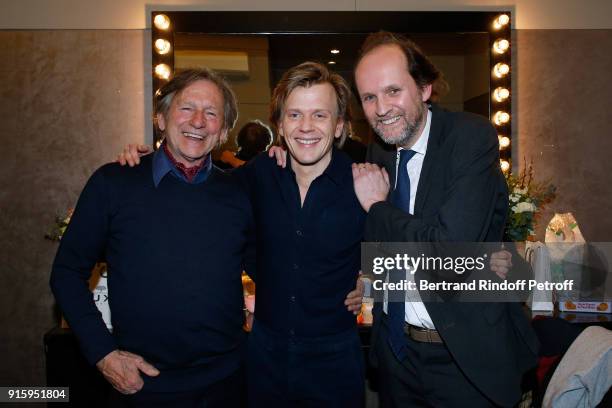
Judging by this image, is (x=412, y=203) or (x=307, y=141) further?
(x=307, y=141)

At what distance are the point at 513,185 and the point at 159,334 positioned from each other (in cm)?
228

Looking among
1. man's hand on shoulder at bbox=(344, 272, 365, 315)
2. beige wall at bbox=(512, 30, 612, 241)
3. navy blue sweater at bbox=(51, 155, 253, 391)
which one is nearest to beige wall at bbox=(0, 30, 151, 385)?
navy blue sweater at bbox=(51, 155, 253, 391)

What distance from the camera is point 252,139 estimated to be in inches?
125

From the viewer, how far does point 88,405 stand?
252 cm

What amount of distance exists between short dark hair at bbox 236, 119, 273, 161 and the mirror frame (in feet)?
2.08

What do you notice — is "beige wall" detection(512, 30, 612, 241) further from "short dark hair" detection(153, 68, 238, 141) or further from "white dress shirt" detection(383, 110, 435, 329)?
"short dark hair" detection(153, 68, 238, 141)

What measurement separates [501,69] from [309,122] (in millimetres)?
2115

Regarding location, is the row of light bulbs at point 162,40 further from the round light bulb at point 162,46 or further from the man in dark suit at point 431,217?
the man in dark suit at point 431,217

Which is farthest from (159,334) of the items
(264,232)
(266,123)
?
(266,123)

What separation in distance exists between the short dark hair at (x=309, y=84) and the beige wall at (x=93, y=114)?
5.68ft

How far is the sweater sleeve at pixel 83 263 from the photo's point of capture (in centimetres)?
159

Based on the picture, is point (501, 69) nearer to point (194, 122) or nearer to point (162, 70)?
point (162, 70)

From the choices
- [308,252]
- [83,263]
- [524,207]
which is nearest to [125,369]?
[83,263]

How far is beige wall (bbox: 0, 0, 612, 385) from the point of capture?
131 inches
